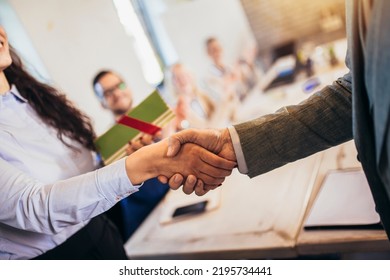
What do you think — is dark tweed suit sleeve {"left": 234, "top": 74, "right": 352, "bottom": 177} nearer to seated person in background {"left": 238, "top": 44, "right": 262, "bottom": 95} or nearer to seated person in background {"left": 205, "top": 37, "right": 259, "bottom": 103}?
seated person in background {"left": 238, "top": 44, "right": 262, "bottom": 95}

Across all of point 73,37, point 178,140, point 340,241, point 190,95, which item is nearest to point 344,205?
point 340,241

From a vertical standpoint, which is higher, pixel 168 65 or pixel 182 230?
pixel 168 65

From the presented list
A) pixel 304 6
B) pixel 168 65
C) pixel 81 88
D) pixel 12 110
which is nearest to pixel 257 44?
pixel 304 6

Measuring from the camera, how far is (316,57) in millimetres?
2959

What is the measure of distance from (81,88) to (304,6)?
3902mm

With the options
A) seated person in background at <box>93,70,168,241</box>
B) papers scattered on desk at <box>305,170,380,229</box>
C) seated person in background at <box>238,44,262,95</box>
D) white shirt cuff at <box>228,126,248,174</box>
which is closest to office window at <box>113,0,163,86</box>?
seated person in background at <box>93,70,168,241</box>

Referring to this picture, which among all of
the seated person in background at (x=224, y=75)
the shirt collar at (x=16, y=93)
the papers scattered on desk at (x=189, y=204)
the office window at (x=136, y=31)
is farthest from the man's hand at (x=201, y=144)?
the seated person in background at (x=224, y=75)

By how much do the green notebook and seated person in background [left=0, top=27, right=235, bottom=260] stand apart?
0.18 ft

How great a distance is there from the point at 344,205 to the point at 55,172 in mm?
838

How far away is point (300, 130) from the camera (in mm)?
936

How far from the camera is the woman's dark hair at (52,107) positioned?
969mm

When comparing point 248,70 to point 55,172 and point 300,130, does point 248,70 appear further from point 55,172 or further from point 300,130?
point 55,172

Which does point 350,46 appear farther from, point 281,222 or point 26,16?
point 26,16

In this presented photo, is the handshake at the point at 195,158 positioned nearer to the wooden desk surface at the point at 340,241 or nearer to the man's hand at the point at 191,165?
the man's hand at the point at 191,165
